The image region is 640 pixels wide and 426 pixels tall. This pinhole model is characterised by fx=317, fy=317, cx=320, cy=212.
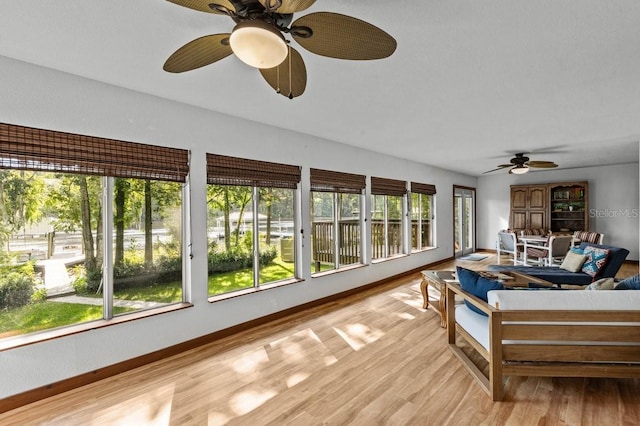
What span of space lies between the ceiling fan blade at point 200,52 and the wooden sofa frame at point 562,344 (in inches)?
94.3

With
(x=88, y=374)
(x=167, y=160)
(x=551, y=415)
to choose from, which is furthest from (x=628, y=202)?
(x=88, y=374)

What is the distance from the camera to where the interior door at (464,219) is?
28.5ft

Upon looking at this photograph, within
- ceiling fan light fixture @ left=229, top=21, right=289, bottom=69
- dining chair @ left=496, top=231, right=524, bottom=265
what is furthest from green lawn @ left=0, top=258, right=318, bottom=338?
dining chair @ left=496, top=231, right=524, bottom=265

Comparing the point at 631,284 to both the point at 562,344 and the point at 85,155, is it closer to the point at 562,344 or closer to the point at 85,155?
the point at 562,344

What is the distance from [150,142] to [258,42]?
2.09m

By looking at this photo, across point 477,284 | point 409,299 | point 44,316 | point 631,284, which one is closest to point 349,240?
point 409,299

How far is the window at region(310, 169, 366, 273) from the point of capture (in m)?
4.64

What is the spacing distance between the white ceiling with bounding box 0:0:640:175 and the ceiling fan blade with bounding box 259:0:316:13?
1.54 ft

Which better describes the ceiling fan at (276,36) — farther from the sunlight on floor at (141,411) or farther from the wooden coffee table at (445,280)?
the wooden coffee table at (445,280)

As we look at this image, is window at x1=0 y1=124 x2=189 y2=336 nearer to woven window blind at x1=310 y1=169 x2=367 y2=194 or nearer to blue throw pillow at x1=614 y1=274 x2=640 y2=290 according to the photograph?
woven window blind at x1=310 y1=169 x2=367 y2=194

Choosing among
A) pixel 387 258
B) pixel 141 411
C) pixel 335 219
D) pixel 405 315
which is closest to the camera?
pixel 141 411

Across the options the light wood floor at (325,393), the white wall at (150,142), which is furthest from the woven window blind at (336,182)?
the light wood floor at (325,393)

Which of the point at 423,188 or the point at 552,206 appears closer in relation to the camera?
the point at 423,188

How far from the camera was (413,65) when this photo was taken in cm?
234
